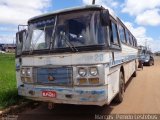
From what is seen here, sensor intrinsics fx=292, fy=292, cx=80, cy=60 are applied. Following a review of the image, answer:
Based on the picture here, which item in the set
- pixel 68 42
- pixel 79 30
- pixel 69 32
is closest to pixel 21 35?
pixel 69 32

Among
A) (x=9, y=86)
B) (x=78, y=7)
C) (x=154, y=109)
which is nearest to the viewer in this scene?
(x=78, y=7)

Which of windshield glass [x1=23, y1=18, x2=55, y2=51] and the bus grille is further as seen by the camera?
windshield glass [x1=23, y1=18, x2=55, y2=51]

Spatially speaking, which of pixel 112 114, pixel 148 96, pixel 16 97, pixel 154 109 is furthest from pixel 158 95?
pixel 16 97

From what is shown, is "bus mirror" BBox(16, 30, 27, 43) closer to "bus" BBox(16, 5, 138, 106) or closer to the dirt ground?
"bus" BBox(16, 5, 138, 106)

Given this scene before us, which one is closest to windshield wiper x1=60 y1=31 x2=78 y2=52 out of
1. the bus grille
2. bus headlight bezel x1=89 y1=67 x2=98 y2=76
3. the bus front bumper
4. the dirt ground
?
the bus grille

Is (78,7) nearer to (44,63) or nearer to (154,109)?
(44,63)

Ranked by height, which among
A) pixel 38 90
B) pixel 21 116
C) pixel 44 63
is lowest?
pixel 21 116

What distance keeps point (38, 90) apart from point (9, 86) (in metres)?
4.51

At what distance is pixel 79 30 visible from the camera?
23.2 ft

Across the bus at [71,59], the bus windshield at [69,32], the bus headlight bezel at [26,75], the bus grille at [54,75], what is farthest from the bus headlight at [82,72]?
the bus headlight bezel at [26,75]

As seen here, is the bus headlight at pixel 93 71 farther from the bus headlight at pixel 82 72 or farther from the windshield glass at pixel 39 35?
the windshield glass at pixel 39 35

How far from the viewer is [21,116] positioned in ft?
26.1

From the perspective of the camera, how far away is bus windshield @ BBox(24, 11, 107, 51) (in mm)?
6781

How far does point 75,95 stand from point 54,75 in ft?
2.41
